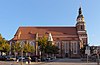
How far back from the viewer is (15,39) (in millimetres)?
125438

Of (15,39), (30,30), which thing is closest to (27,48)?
(15,39)

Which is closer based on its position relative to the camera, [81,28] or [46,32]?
[81,28]

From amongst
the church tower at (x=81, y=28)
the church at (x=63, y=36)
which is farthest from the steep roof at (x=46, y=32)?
the church tower at (x=81, y=28)

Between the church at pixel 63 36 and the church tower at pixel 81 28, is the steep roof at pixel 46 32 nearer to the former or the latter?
the church at pixel 63 36

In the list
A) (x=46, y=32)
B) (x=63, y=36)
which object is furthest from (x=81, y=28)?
(x=46, y=32)

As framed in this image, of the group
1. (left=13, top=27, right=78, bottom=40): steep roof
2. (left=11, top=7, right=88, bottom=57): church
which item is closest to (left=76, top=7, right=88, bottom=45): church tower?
(left=11, top=7, right=88, bottom=57): church

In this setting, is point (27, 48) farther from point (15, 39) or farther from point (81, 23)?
point (81, 23)

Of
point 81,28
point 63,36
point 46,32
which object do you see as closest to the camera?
point 81,28

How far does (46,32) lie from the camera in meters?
133

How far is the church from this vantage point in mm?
125500

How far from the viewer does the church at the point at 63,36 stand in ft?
412

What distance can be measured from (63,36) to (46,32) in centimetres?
876

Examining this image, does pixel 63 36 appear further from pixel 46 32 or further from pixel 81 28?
pixel 81 28

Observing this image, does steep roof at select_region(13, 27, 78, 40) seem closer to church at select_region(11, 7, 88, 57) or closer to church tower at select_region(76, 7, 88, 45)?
church at select_region(11, 7, 88, 57)
